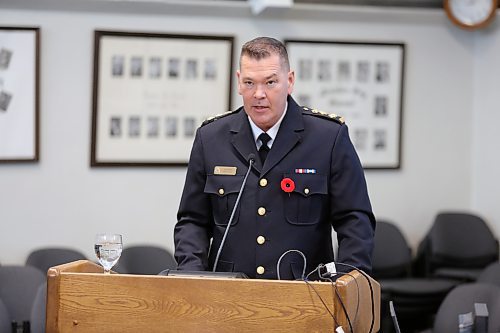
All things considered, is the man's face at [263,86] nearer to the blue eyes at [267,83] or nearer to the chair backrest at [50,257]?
the blue eyes at [267,83]

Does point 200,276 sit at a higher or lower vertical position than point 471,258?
higher

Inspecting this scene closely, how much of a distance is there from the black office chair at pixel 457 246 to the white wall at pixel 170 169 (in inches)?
8.5

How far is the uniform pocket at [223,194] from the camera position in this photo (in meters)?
2.90

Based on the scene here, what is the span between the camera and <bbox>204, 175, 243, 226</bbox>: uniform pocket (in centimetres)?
290

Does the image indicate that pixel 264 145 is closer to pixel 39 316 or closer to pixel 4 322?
pixel 39 316

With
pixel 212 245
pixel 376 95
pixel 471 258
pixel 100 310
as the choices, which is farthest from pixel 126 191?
pixel 100 310

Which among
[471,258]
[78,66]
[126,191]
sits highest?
[78,66]

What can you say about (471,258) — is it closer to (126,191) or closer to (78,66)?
(126,191)

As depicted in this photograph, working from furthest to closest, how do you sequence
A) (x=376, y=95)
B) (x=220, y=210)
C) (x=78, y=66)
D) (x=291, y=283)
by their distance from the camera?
(x=376, y=95) → (x=78, y=66) → (x=220, y=210) → (x=291, y=283)

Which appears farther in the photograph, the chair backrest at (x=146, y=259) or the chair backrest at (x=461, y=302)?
the chair backrest at (x=146, y=259)

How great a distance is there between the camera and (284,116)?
2961 mm

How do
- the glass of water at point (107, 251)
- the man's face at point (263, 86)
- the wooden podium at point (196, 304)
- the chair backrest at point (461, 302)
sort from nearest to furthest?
1. the wooden podium at point (196, 304)
2. the glass of water at point (107, 251)
3. the man's face at point (263, 86)
4. the chair backrest at point (461, 302)

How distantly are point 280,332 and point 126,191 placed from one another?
4.09 metres

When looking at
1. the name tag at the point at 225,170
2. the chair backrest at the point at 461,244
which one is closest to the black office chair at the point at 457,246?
the chair backrest at the point at 461,244
